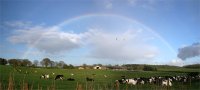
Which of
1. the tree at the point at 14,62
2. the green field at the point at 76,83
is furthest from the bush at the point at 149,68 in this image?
the tree at the point at 14,62

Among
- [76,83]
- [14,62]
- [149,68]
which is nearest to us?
[76,83]

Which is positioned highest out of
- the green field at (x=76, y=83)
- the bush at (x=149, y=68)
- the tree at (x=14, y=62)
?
the tree at (x=14, y=62)

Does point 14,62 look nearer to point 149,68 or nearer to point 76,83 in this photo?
point 149,68

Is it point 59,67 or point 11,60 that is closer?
point 11,60

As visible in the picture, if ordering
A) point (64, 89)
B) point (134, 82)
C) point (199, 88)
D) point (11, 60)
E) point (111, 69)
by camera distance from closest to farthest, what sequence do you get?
point (64, 89) < point (199, 88) < point (134, 82) < point (11, 60) < point (111, 69)

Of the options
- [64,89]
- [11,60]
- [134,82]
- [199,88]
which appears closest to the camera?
[64,89]

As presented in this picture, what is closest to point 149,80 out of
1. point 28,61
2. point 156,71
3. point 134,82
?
point 134,82

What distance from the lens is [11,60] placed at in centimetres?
4500

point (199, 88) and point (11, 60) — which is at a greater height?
point (11, 60)

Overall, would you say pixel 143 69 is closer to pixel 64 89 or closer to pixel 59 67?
pixel 59 67

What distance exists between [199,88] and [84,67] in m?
22.8

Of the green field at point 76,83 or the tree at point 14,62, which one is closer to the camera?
the green field at point 76,83

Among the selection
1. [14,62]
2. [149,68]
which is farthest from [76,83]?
[149,68]

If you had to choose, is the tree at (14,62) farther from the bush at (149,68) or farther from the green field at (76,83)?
the bush at (149,68)
